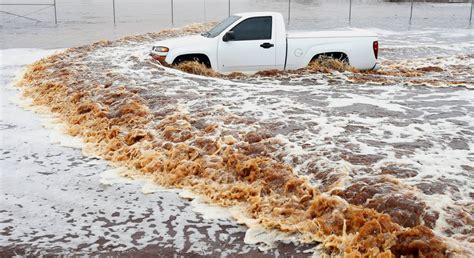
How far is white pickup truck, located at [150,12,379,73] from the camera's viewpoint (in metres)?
11.4

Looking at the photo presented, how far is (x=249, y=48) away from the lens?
11430 mm

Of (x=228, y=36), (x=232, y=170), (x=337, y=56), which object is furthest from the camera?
(x=337, y=56)

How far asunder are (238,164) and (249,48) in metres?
5.57

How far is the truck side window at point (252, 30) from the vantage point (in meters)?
11.5

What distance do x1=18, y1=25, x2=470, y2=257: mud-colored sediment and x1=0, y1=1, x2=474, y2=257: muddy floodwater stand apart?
18 millimetres

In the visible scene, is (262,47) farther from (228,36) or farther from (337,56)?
(337,56)

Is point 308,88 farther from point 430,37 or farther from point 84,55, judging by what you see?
point 430,37

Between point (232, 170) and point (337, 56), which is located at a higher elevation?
point (337, 56)

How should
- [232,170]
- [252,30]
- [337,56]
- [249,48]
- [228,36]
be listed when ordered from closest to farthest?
1. [232,170]
2. [228,36]
3. [249,48]
4. [252,30]
5. [337,56]

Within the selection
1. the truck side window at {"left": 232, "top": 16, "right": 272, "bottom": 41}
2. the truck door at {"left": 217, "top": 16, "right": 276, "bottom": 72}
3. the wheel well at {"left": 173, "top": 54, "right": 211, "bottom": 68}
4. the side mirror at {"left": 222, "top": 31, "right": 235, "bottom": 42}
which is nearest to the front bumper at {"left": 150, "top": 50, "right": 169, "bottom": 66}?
the wheel well at {"left": 173, "top": 54, "right": 211, "bottom": 68}

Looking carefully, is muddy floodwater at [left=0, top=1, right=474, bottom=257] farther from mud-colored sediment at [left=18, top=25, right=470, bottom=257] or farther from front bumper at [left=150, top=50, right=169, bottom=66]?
front bumper at [left=150, top=50, right=169, bottom=66]

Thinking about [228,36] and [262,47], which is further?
[262,47]

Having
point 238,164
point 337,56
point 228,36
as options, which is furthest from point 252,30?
point 238,164

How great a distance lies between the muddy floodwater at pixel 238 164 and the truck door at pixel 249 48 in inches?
12.2
